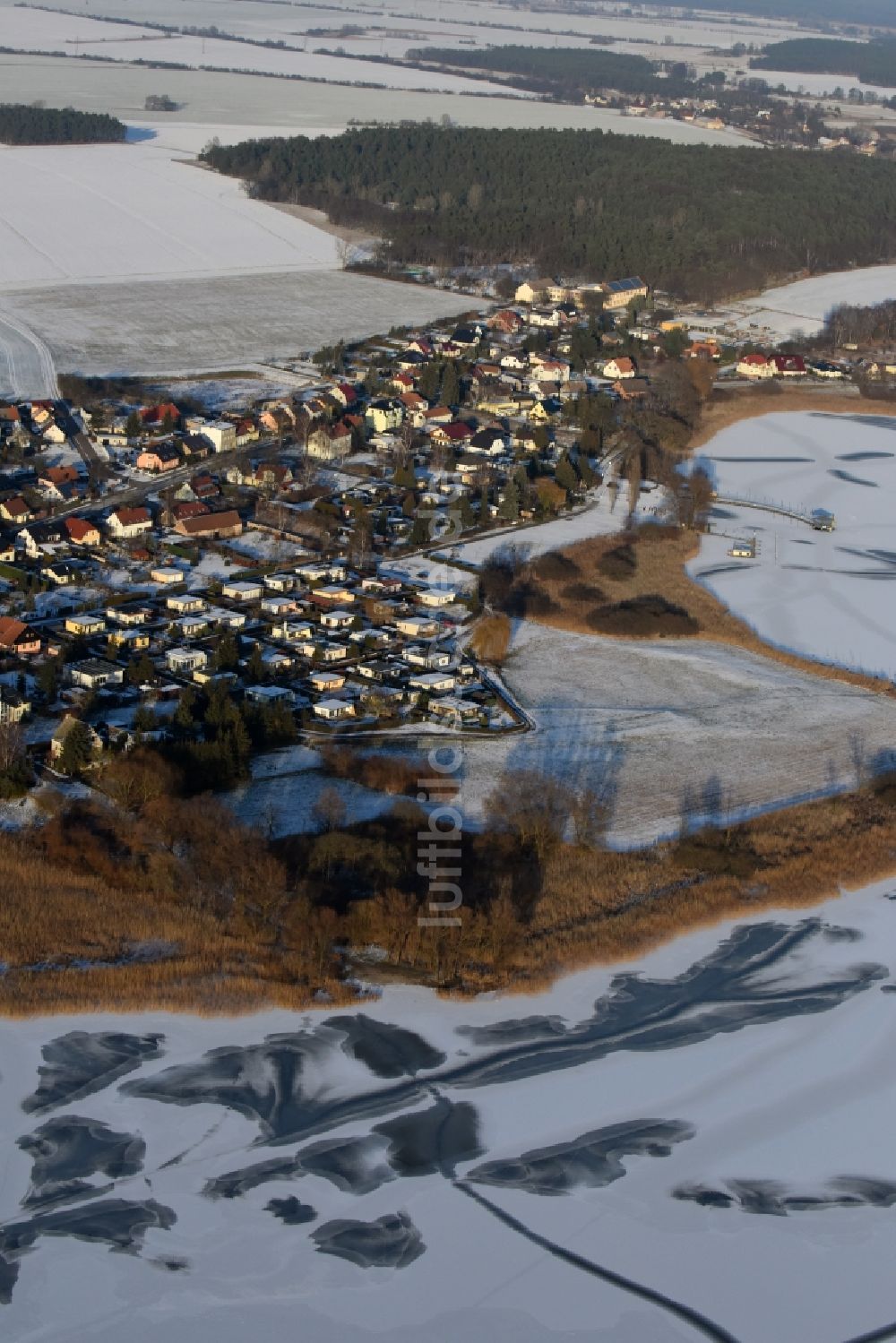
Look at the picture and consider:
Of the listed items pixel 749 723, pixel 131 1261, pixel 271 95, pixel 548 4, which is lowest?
pixel 131 1261

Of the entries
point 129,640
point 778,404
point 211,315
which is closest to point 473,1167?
point 129,640

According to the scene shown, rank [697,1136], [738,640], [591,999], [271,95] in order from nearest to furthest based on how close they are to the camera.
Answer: [697,1136] → [591,999] → [738,640] → [271,95]

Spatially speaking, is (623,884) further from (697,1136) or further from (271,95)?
(271,95)

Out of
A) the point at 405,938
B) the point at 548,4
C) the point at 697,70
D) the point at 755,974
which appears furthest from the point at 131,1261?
the point at 548,4

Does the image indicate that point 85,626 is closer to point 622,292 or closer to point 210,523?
point 210,523

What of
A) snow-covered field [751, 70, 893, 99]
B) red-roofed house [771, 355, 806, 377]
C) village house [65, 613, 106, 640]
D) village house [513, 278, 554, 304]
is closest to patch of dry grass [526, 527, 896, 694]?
village house [65, 613, 106, 640]

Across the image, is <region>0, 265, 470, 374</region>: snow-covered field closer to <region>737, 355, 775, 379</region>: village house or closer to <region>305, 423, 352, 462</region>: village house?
<region>305, 423, 352, 462</region>: village house

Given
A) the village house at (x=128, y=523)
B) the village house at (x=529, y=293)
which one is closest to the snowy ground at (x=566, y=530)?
the village house at (x=128, y=523)
